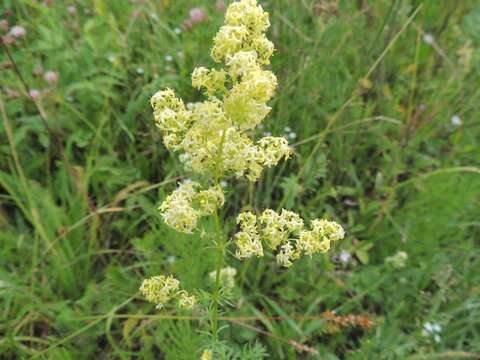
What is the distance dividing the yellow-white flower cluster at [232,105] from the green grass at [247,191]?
32.3 inches

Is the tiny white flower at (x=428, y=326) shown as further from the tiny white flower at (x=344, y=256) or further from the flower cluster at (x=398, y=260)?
the tiny white flower at (x=344, y=256)

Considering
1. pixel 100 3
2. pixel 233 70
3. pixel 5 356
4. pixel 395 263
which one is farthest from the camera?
pixel 100 3

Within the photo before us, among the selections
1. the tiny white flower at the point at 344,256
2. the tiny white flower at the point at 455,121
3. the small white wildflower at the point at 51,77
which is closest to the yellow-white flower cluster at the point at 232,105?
the tiny white flower at the point at 344,256

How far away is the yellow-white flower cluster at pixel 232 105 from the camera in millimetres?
1176

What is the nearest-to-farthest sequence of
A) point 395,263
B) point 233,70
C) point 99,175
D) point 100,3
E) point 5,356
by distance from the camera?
1. point 233,70
2. point 5,356
3. point 395,263
4. point 99,175
5. point 100,3

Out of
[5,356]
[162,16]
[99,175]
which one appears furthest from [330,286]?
[162,16]

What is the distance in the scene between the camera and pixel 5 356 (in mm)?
2143

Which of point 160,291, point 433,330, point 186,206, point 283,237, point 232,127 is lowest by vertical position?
point 433,330

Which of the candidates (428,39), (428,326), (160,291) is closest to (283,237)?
(160,291)

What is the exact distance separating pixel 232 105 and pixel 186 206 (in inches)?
12.4

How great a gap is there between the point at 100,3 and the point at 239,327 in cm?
226

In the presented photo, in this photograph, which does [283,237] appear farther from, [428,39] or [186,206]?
[428,39]

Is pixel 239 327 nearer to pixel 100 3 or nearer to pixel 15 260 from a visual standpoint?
pixel 15 260

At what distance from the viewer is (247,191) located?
255 centimetres
